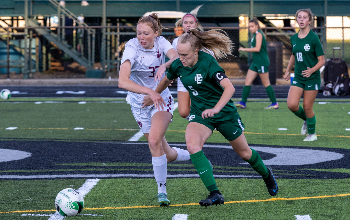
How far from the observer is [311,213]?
4770 millimetres

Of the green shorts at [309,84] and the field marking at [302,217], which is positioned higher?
the green shorts at [309,84]

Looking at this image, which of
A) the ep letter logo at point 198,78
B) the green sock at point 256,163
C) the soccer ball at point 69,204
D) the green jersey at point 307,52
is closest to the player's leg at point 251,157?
the green sock at point 256,163

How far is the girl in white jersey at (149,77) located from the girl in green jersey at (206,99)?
0.76 feet

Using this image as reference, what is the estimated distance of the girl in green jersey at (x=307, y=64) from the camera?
8.70 m

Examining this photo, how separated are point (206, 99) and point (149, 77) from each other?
0.85m

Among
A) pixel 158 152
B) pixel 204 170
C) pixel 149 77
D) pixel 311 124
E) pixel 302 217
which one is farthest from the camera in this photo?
pixel 311 124

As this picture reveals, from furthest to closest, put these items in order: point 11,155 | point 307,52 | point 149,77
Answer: point 307,52 → point 11,155 → point 149,77

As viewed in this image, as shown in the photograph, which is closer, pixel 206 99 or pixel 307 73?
pixel 206 99

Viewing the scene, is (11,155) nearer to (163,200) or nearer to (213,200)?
(163,200)

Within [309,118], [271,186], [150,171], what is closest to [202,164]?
[271,186]

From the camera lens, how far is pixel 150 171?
6672 millimetres

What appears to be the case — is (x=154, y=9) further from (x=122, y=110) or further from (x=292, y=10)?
(x=122, y=110)

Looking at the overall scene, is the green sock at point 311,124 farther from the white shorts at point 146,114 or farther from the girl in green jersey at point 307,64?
the white shorts at point 146,114

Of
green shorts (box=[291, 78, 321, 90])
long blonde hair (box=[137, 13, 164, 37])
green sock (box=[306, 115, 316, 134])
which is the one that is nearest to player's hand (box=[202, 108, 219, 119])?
long blonde hair (box=[137, 13, 164, 37])
